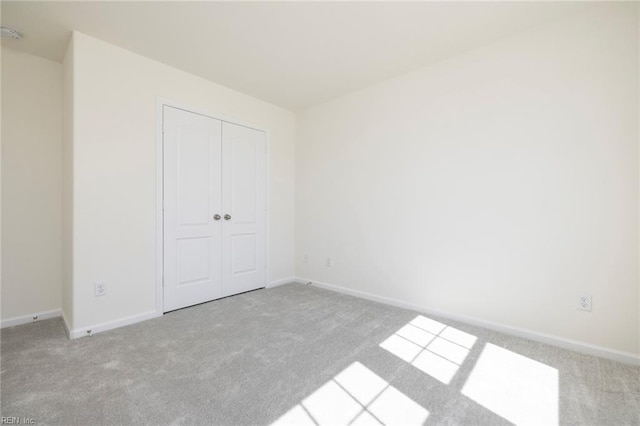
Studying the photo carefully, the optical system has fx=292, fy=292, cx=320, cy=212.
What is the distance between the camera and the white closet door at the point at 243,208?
137 inches

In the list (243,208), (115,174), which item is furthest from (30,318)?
(243,208)

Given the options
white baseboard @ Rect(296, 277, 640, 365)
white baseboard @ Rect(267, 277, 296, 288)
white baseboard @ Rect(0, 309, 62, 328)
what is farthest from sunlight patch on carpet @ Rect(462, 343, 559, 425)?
white baseboard @ Rect(0, 309, 62, 328)

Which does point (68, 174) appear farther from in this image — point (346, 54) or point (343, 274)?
point (343, 274)

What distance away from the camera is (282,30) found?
2.37m

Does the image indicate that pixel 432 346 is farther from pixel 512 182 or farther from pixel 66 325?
pixel 66 325

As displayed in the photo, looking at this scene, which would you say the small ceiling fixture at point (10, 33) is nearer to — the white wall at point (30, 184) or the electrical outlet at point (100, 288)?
the white wall at point (30, 184)

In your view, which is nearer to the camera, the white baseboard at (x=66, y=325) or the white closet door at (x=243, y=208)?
the white baseboard at (x=66, y=325)

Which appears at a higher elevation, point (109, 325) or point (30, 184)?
point (30, 184)

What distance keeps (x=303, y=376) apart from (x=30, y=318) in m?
2.74

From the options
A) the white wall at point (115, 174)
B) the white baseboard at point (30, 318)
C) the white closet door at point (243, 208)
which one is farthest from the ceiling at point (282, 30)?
the white baseboard at point (30, 318)

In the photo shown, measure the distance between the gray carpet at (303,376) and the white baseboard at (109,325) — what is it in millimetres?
80

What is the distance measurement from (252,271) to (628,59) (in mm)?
3928

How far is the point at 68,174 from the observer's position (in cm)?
257

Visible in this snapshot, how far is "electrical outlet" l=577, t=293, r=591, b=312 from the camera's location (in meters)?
2.14
